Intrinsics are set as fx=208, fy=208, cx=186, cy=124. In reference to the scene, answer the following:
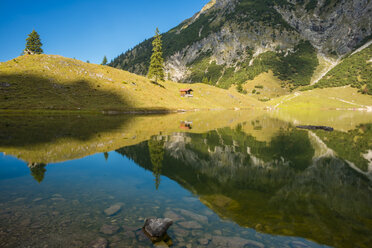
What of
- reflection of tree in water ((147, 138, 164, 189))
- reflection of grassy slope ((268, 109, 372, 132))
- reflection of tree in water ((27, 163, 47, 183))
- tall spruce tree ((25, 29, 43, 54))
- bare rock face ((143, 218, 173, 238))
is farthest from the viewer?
tall spruce tree ((25, 29, 43, 54))

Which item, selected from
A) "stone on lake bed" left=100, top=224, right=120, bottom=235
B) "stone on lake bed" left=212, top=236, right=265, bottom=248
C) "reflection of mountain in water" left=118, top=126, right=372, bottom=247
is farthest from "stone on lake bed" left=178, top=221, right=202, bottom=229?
"stone on lake bed" left=100, top=224, right=120, bottom=235

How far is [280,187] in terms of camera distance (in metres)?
11.7

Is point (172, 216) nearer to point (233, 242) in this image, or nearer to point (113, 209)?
point (113, 209)

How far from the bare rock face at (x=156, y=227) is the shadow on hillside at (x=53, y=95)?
7728cm

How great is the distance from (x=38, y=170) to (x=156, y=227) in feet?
37.7

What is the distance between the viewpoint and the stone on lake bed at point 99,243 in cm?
641

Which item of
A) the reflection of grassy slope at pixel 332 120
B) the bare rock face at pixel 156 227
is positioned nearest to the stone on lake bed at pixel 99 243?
the bare rock face at pixel 156 227

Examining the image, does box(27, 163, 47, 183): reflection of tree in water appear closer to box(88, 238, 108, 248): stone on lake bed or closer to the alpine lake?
the alpine lake

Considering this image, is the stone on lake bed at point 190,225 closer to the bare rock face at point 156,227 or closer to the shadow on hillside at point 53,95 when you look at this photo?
the bare rock face at point 156,227

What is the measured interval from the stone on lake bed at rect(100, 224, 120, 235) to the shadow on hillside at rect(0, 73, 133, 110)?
76435mm

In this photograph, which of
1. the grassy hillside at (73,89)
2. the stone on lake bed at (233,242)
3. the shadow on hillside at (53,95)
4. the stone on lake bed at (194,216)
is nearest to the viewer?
the stone on lake bed at (233,242)

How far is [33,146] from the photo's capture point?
20.6 meters

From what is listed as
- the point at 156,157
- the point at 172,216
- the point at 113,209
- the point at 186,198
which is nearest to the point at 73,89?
the point at 156,157

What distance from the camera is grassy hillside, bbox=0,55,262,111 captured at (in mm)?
74875
